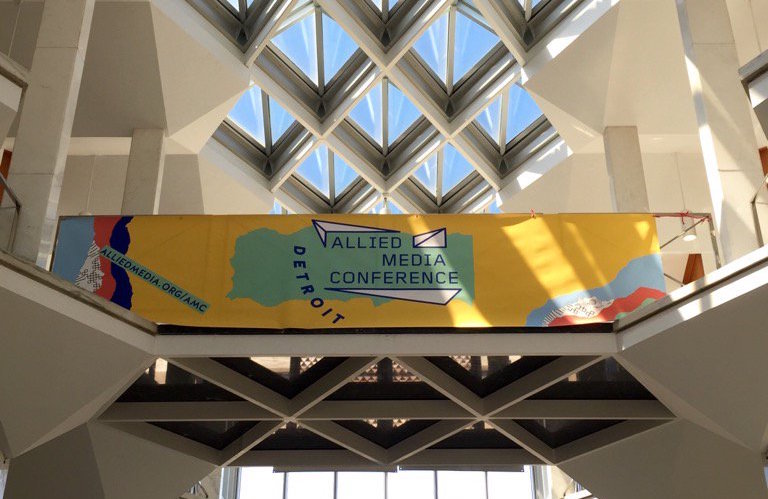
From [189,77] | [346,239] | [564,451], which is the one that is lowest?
[564,451]

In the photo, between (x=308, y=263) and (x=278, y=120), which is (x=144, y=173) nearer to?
(x=278, y=120)

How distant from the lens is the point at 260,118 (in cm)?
2583

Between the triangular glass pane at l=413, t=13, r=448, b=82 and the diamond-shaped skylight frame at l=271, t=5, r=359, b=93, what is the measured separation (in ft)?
6.36

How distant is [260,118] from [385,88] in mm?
4136

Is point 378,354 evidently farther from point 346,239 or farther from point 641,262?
point 641,262

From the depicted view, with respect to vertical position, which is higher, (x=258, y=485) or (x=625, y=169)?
(x=625, y=169)

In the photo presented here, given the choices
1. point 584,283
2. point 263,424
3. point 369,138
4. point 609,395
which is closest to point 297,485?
point 369,138

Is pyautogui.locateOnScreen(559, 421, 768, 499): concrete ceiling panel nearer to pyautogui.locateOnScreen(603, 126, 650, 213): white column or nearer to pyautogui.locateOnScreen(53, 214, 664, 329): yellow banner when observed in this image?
pyautogui.locateOnScreen(53, 214, 664, 329): yellow banner

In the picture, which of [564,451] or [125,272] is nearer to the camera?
[125,272]

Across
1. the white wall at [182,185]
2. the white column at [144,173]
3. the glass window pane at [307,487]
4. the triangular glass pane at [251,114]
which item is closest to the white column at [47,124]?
the white column at [144,173]

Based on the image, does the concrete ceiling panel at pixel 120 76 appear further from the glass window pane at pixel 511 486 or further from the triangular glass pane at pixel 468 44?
the glass window pane at pixel 511 486

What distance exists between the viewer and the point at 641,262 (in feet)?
46.3

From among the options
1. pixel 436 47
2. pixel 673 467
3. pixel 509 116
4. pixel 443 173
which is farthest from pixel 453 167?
pixel 673 467

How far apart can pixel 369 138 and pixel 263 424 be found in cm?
1206
